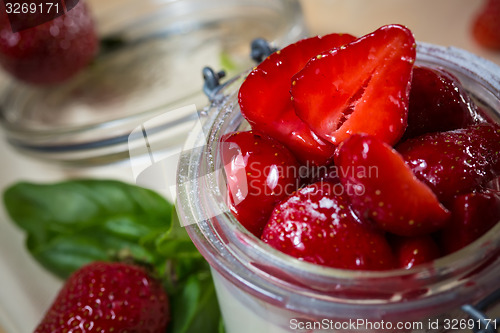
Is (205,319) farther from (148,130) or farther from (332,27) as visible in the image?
(332,27)

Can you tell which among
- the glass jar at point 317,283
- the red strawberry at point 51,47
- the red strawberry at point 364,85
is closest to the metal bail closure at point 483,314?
A: the glass jar at point 317,283

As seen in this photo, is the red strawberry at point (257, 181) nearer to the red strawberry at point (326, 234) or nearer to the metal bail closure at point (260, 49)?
the red strawberry at point (326, 234)

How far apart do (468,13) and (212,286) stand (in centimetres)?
79

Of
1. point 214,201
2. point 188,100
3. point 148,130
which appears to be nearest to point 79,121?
point 188,100

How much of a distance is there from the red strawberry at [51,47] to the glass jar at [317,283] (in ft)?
1.76

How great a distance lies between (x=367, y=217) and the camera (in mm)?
395

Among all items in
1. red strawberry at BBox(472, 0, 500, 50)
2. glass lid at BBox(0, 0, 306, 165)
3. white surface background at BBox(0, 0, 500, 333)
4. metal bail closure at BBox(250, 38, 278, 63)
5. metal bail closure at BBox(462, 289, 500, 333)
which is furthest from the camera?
red strawberry at BBox(472, 0, 500, 50)

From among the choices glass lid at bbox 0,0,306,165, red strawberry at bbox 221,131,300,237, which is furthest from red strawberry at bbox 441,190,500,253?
glass lid at bbox 0,0,306,165

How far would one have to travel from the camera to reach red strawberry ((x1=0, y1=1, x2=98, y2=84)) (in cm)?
88

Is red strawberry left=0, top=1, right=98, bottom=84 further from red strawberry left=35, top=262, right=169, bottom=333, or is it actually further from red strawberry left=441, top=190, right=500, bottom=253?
red strawberry left=441, top=190, right=500, bottom=253

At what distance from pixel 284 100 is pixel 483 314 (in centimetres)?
22

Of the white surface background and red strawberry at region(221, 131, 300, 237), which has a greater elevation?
red strawberry at region(221, 131, 300, 237)

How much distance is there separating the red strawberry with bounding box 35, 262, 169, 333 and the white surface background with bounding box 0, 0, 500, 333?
0.16 metres

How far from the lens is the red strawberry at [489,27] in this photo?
963 millimetres
